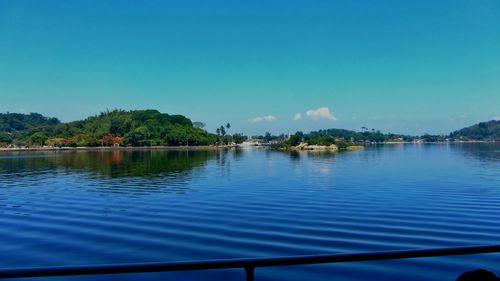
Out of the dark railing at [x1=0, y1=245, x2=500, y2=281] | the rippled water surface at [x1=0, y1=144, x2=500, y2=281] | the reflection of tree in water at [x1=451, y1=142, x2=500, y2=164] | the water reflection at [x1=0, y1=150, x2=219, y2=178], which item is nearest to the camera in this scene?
the dark railing at [x1=0, y1=245, x2=500, y2=281]

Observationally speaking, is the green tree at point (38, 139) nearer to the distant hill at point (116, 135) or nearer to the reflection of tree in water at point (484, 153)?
the distant hill at point (116, 135)

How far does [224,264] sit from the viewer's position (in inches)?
74.0

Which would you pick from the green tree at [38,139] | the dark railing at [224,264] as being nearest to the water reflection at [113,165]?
the dark railing at [224,264]

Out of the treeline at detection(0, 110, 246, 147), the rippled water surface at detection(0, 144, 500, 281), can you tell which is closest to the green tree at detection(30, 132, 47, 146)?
the treeline at detection(0, 110, 246, 147)

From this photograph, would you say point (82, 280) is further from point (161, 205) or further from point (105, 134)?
point (105, 134)

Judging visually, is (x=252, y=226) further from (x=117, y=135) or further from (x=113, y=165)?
(x=117, y=135)

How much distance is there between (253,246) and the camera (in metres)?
A: 12.7

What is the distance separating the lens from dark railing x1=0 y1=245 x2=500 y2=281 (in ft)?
5.80

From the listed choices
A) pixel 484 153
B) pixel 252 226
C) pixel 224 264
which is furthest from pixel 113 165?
pixel 484 153

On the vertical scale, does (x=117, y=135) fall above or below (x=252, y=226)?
above

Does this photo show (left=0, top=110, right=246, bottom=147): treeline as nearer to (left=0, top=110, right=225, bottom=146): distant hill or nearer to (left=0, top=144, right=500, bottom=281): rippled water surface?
(left=0, top=110, right=225, bottom=146): distant hill

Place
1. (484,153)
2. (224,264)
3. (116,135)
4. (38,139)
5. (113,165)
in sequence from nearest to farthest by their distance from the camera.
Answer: (224,264) < (113,165) < (484,153) < (38,139) < (116,135)

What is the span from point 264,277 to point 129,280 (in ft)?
11.0

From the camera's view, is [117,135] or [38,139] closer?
[38,139]
